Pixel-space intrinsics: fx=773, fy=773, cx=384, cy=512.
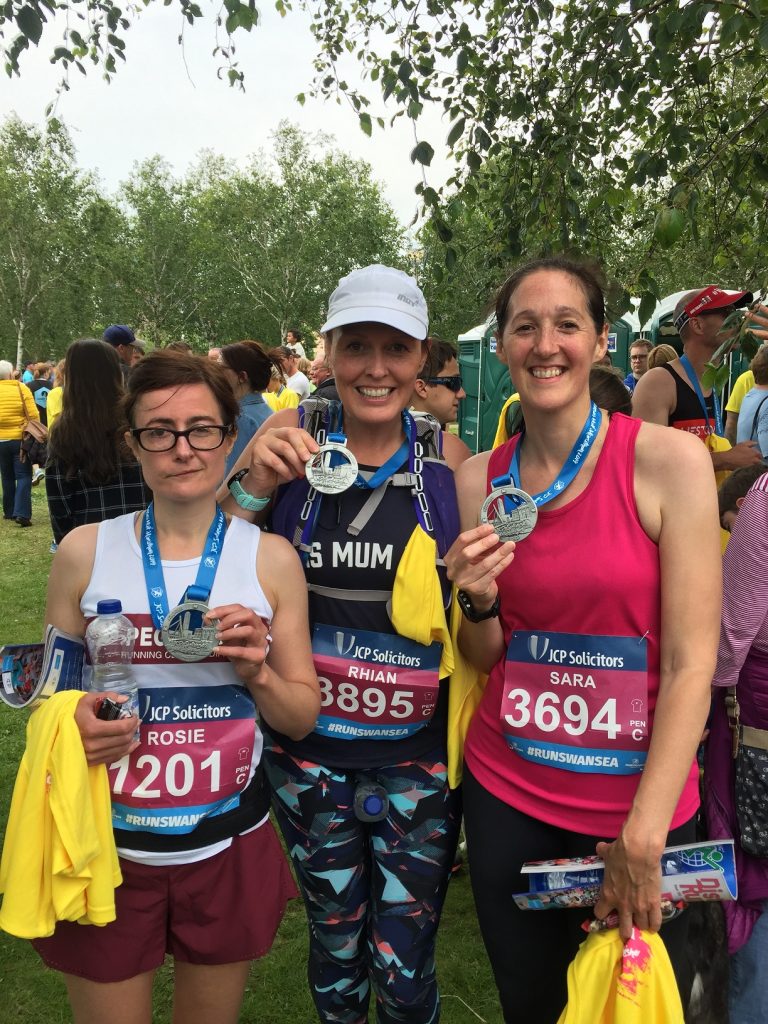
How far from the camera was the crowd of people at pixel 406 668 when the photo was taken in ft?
5.67

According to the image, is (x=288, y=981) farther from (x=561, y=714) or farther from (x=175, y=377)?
(x=175, y=377)

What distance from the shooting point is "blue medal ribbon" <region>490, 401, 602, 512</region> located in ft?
6.03

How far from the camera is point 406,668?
2.05 metres

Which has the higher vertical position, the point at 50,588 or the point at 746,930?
the point at 50,588

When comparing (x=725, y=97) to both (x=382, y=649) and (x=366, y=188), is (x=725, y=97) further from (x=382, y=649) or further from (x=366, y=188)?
(x=366, y=188)

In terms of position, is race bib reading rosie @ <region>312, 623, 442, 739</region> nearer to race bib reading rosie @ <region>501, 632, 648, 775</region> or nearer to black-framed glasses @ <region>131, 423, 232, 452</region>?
race bib reading rosie @ <region>501, 632, 648, 775</region>

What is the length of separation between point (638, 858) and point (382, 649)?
77 cm

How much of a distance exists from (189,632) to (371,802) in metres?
0.73

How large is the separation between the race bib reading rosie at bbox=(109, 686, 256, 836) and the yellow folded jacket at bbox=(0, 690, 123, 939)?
0.28 feet

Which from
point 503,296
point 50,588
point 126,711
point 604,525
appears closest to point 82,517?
point 50,588

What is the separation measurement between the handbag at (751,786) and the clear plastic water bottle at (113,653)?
5.17 feet

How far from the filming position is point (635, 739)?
1.74 metres

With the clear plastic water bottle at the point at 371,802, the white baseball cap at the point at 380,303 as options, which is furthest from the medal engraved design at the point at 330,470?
the clear plastic water bottle at the point at 371,802

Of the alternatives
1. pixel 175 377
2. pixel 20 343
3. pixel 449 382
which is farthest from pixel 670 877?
pixel 20 343
